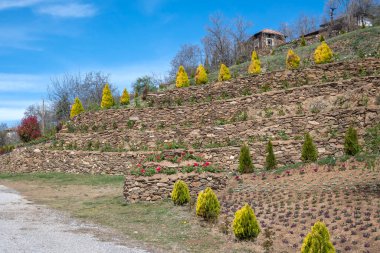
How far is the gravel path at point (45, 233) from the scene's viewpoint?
7.00 m

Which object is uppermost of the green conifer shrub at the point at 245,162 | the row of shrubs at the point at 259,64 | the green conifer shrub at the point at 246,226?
the row of shrubs at the point at 259,64

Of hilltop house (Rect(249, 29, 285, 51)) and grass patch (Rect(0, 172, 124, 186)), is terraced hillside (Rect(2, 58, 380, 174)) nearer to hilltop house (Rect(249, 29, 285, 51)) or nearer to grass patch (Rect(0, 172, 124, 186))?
grass patch (Rect(0, 172, 124, 186))

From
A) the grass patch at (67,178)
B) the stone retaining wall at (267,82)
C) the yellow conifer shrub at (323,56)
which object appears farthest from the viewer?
the yellow conifer shrub at (323,56)

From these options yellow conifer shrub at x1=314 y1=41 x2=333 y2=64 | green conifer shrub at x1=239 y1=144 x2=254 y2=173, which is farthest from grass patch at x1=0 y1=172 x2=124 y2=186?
yellow conifer shrub at x1=314 y1=41 x2=333 y2=64

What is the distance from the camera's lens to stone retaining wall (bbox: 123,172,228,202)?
12.0 meters

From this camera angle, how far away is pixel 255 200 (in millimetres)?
10305

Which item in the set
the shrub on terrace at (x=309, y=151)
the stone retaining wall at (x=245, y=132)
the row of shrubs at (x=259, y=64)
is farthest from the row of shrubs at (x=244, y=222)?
the row of shrubs at (x=259, y=64)

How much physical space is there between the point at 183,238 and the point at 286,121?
1052 cm

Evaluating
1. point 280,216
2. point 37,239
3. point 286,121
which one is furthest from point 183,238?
point 286,121

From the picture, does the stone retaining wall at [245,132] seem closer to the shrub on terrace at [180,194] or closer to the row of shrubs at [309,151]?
the row of shrubs at [309,151]

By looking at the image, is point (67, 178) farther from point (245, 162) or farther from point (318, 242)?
point (318, 242)

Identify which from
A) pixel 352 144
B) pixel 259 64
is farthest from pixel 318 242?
pixel 259 64

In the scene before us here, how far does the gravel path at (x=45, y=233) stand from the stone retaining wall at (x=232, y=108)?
11.5m

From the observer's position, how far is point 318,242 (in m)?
5.79
